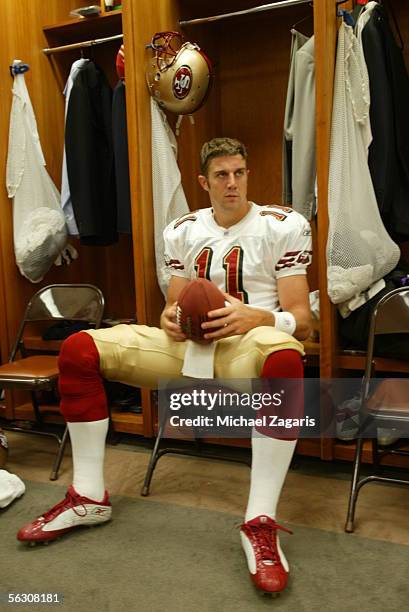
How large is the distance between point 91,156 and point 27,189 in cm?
36

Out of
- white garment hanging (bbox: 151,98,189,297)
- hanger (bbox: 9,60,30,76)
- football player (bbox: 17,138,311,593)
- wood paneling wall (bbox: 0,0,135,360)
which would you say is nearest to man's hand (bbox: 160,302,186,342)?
football player (bbox: 17,138,311,593)

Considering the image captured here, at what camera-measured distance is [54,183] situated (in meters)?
3.19

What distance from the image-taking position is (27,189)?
3.00m

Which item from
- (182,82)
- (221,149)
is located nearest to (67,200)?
(182,82)

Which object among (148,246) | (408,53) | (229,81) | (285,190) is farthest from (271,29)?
(148,246)

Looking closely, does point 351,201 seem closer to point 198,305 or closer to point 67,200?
point 198,305

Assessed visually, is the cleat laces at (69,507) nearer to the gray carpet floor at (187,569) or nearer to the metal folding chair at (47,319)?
the gray carpet floor at (187,569)

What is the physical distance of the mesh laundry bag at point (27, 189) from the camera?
2.98m

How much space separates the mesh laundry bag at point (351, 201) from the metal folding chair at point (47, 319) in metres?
1.06

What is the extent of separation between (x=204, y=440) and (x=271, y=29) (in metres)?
1.94

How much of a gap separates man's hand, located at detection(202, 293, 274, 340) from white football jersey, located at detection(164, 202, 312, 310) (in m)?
0.25

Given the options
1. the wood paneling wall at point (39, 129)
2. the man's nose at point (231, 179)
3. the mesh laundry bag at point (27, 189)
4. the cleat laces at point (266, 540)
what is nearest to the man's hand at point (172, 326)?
the man's nose at point (231, 179)

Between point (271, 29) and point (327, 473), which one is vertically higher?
point (271, 29)

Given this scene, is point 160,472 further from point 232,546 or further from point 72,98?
point 72,98
